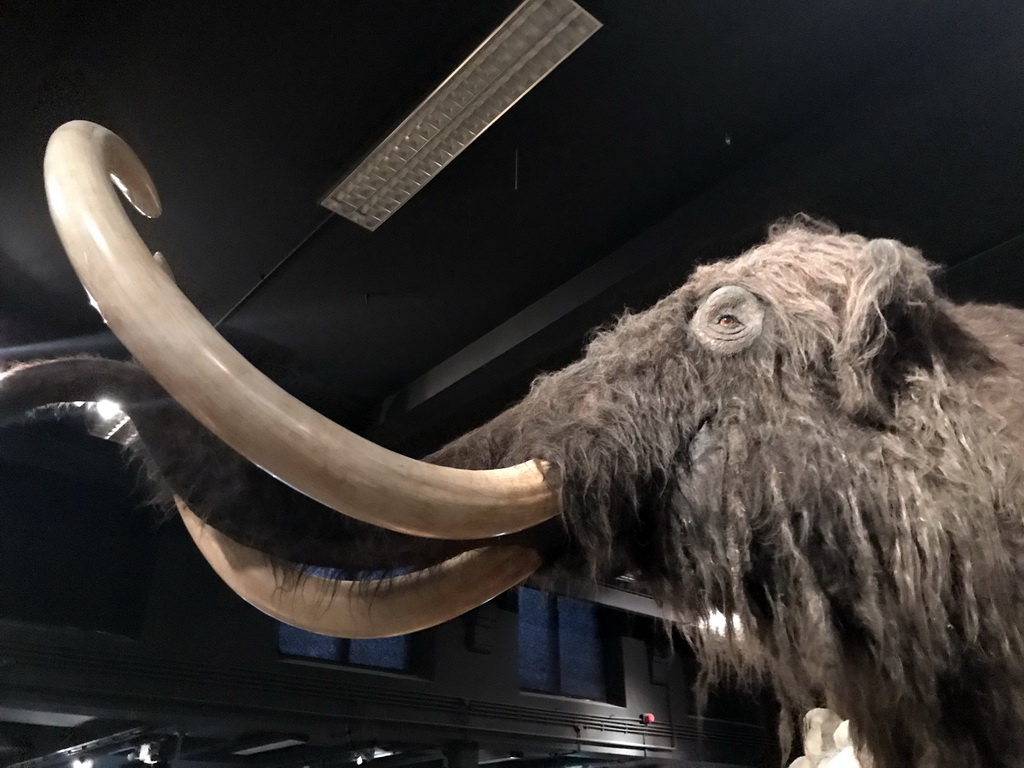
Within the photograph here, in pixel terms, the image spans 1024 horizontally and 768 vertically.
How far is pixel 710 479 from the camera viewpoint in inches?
29.3

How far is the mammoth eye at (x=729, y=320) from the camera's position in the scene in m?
0.80

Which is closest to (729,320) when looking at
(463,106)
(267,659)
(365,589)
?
(365,589)

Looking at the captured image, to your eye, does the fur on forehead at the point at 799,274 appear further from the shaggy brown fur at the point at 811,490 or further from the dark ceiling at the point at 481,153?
the dark ceiling at the point at 481,153

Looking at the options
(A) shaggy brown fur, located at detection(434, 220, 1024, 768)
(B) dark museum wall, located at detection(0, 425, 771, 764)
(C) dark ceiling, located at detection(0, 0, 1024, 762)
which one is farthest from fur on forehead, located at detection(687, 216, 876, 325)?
(B) dark museum wall, located at detection(0, 425, 771, 764)

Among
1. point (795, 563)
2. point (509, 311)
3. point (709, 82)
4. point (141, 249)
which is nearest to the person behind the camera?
point (141, 249)

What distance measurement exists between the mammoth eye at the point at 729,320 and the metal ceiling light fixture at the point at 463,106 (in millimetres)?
529

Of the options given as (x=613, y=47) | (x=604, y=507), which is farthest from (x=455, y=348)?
(x=604, y=507)

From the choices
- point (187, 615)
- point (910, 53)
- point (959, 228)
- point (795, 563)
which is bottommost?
point (795, 563)

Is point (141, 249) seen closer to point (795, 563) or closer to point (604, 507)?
point (604, 507)

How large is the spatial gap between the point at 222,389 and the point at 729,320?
0.54m

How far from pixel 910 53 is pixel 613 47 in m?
0.45

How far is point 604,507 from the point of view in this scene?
0.73m

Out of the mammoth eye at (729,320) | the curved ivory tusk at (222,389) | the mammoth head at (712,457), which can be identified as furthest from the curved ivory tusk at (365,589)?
the mammoth eye at (729,320)

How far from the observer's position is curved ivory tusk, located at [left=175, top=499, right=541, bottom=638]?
73 centimetres
